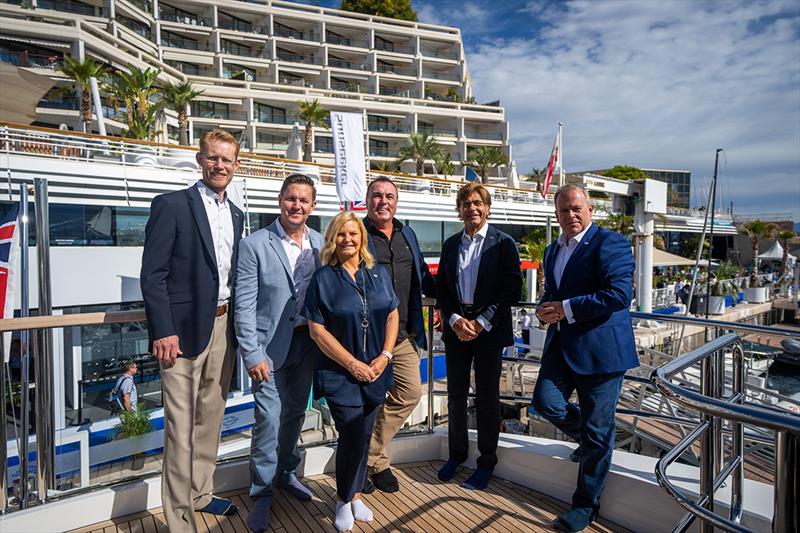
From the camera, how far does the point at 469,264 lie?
10.9 feet

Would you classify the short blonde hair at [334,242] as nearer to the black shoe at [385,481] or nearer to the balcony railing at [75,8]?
the black shoe at [385,481]

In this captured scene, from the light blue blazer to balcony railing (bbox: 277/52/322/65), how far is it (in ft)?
181

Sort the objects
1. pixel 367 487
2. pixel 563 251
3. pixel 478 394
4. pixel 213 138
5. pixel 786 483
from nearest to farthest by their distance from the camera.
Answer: pixel 786 483 → pixel 213 138 → pixel 563 251 → pixel 367 487 → pixel 478 394

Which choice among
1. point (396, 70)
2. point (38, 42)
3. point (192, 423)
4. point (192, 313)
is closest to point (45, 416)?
point (192, 423)

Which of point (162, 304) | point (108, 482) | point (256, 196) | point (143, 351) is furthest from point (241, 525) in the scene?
point (256, 196)

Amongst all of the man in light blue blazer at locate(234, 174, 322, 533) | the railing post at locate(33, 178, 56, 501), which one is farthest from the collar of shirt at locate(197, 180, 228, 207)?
the railing post at locate(33, 178, 56, 501)

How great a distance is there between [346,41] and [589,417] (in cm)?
5943

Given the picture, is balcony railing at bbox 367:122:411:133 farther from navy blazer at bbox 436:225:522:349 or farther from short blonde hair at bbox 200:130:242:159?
short blonde hair at bbox 200:130:242:159

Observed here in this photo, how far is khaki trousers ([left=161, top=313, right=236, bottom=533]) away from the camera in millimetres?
2492

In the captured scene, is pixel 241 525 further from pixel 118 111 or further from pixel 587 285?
pixel 118 111

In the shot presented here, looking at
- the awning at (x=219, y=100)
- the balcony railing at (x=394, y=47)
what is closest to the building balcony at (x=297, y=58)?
the balcony railing at (x=394, y=47)

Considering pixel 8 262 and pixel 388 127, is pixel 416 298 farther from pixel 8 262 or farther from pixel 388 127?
pixel 388 127

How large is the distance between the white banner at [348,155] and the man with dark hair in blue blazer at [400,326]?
866 centimetres

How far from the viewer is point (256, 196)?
47.5ft
